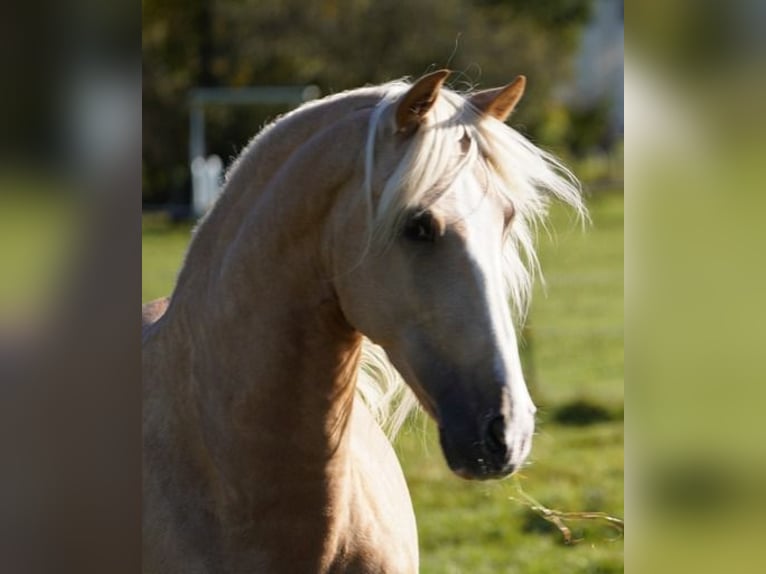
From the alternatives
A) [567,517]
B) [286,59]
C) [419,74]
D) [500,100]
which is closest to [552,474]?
[567,517]

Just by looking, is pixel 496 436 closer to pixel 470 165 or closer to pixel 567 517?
pixel 567 517

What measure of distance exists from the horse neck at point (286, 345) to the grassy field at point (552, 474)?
0.43 m

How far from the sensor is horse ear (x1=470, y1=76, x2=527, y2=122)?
2.17 metres

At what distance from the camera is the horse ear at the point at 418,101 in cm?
195

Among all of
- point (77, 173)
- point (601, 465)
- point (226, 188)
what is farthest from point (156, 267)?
point (77, 173)

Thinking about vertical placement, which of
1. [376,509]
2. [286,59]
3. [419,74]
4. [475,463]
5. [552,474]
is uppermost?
[286,59]

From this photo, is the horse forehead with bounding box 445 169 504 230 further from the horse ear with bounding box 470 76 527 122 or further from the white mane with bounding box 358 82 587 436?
the horse ear with bounding box 470 76 527 122

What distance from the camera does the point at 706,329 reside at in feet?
2.03

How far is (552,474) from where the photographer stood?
21.4 feet

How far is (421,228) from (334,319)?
29cm

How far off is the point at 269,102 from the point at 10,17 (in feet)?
84.9

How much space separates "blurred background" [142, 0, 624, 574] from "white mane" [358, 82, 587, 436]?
5682mm

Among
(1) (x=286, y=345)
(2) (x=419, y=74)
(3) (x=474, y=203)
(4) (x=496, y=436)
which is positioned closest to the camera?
(4) (x=496, y=436)

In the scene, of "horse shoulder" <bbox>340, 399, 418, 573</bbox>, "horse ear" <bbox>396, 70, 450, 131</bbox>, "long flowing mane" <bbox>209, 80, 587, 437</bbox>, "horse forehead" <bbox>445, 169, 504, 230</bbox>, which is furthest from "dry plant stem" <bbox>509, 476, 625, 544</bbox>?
"horse ear" <bbox>396, 70, 450, 131</bbox>
